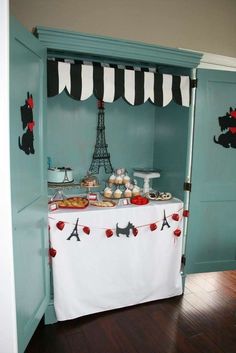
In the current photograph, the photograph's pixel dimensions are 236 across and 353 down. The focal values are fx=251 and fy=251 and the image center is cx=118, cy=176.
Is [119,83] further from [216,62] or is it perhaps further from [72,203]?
[216,62]

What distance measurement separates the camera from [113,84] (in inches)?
74.9

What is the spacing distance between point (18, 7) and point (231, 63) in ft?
7.17

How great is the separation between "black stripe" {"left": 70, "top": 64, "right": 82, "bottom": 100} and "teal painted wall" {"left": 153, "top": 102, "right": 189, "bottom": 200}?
958 millimetres

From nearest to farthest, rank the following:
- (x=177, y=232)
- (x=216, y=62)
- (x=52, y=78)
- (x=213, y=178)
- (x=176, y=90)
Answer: (x=52, y=78), (x=176, y=90), (x=177, y=232), (x=213, y=178), (x=216, y=62)

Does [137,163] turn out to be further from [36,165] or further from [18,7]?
[18,7]

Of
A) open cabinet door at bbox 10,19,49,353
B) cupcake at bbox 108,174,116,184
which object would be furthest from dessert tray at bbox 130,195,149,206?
open cabinet door at bbox 10,19,49,353

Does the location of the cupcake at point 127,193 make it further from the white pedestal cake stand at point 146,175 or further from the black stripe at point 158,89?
the black stripe at point 158,89

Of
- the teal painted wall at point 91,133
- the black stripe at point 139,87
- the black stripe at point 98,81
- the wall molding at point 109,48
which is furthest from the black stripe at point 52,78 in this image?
the black stripe at point 139,87

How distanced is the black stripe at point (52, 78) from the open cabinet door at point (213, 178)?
1.17 meters

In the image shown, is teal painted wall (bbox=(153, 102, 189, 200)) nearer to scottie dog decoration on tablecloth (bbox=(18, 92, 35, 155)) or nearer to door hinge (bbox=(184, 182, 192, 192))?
door hinge (bbox=(184, 182, 192, 192))

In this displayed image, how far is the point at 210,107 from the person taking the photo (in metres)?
2.19

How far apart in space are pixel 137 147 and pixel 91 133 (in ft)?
1.67

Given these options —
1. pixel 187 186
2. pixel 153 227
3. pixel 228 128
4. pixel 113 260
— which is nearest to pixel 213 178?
pixel 187 186

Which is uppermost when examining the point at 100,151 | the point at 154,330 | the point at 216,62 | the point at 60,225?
the point at 216,62
